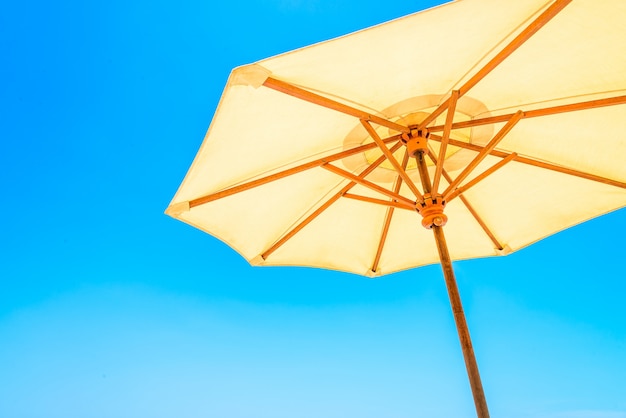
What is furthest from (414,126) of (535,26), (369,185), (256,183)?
(256,183)

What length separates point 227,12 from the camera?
12133 mm

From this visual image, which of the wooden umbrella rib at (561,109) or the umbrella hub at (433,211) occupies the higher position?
the wooden umbrella rib at (561,109)

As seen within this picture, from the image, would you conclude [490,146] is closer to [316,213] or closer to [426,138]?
[426,138]

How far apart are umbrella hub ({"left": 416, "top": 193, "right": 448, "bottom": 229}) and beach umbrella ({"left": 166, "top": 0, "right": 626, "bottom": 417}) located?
0.01m

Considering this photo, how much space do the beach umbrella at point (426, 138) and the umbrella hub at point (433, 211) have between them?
0.4 inches

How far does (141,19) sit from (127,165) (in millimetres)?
5222

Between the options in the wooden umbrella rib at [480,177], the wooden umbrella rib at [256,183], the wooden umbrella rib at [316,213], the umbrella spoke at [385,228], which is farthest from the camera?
the umbrella spoke at [385,228]

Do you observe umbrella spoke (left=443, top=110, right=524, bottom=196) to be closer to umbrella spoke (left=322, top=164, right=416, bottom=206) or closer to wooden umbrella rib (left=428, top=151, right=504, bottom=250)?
umbrella spoke (left=322, top=164, right=416, bottom=206)

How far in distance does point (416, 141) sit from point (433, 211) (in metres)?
0.82

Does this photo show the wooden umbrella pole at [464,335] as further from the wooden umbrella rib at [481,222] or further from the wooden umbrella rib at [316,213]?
the wooden umbrella rib at [481,222]

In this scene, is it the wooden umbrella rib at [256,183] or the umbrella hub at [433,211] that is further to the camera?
the wooden umbrella rib at [256,183]

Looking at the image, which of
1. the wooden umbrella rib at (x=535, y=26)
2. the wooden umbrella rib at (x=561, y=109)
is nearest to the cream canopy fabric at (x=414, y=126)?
the wooden umbrella rib at (x=561, y=109)

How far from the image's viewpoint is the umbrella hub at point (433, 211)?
275 centimetres

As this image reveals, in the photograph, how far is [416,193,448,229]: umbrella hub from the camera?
2752 millimetres
